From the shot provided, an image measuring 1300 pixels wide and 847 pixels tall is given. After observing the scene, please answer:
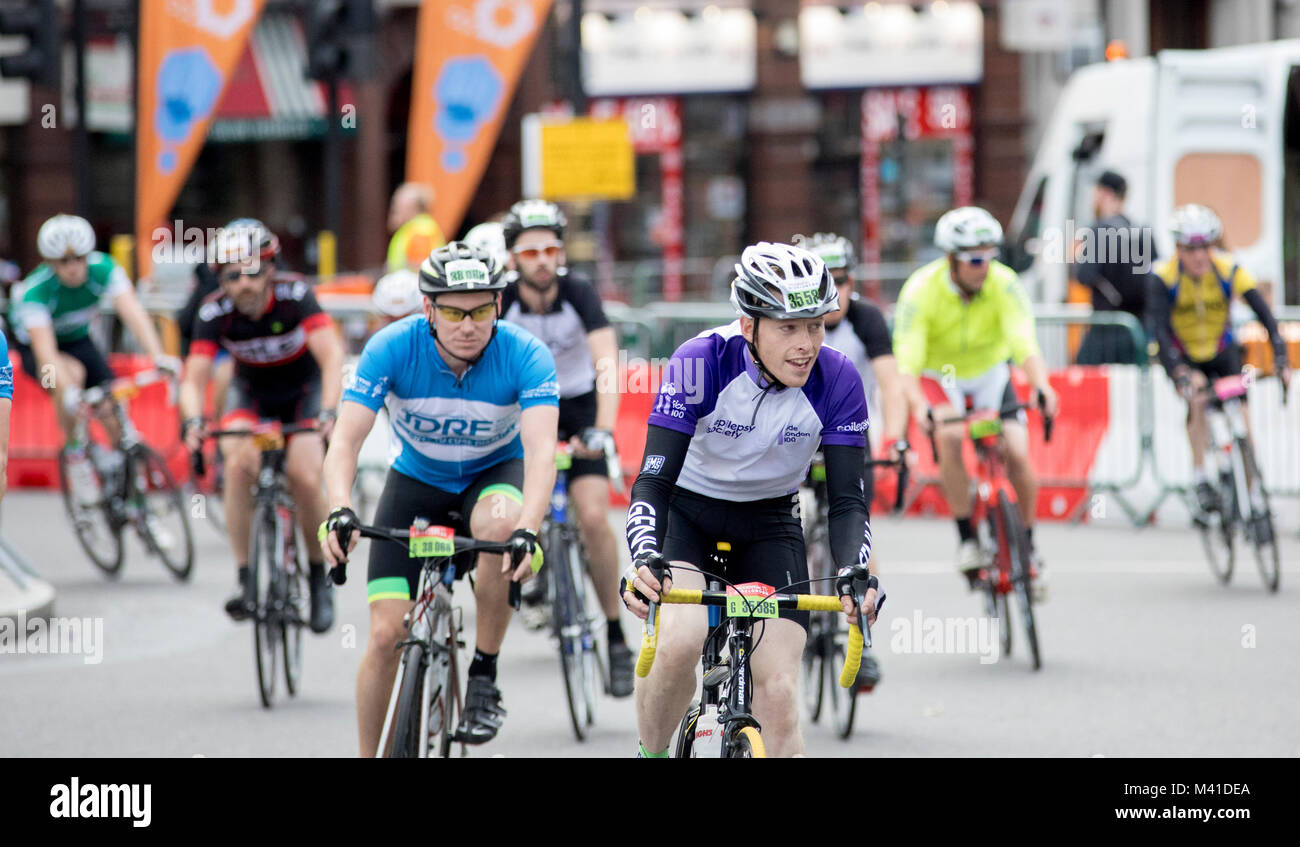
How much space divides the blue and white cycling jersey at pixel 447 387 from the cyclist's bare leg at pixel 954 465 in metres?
3.48

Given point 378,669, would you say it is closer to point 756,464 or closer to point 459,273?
→ point 459,273

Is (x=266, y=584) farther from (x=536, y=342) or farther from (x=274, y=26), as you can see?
(x=274, y=26)

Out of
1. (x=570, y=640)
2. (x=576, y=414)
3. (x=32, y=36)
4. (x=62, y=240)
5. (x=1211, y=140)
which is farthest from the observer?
(x=1211, y=140)

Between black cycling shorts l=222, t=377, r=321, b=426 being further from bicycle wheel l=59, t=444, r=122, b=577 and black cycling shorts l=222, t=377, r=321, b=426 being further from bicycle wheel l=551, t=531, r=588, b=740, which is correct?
bicycle wheel l=59, t=444, r=122, b=577

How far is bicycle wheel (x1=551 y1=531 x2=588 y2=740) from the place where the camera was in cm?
780

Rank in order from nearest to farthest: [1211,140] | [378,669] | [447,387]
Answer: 1. [378,669]
2. [447,387]
3. [1211,140]

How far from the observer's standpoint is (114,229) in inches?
1145

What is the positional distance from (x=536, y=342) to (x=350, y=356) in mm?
9756

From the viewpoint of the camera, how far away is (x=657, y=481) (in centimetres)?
521

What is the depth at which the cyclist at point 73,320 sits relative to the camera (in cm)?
1179

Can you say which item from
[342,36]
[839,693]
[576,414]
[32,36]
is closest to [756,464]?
[839,693]
